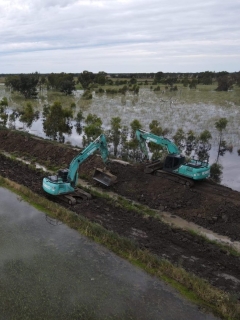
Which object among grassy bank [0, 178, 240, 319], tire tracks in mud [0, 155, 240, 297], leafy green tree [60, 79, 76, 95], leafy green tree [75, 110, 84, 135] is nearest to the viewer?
grassy bank [0, 178, 240, 319]

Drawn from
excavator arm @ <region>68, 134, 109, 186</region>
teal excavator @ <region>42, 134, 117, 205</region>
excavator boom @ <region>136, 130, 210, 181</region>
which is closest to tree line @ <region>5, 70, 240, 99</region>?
excavator boom @ <region>136, 130, 210, 181</region>

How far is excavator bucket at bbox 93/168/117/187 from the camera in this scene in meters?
19.8

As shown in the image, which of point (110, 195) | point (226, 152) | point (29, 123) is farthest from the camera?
point (29, 123)

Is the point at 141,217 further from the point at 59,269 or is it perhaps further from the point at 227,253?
the point at 59,269

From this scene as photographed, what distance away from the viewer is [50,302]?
34.0 ft

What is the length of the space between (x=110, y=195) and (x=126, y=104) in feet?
131

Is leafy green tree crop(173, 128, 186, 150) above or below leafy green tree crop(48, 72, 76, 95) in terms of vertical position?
below

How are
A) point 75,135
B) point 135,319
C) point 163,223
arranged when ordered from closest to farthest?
point 135,319 → point 163,223 → point 75,135

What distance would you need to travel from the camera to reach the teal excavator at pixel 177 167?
1848cm

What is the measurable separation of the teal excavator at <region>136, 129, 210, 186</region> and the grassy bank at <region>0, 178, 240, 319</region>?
645cm

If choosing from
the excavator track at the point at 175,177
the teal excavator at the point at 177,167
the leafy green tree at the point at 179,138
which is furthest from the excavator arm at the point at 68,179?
the leafy green tree at the point at 179,138

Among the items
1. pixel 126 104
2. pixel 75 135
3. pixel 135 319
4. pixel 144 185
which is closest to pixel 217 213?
pixel 144 185

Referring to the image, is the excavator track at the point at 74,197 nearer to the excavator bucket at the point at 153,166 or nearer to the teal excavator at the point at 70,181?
the teal excavator at the point at 70,181

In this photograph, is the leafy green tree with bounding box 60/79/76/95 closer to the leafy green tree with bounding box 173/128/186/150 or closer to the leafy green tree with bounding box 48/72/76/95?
the leafy green tree with bounding box 48/72/76/95
